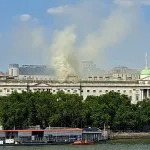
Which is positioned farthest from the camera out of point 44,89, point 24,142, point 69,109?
point 44,89

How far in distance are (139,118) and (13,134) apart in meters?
31.0

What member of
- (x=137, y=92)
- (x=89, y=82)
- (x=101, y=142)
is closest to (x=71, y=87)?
(x=89, y=82)

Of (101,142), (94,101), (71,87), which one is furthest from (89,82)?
(101,142)

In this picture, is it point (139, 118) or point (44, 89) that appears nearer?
point (139, 118)

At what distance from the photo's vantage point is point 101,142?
4390 inches

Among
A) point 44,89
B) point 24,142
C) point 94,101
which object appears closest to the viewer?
point 24,142

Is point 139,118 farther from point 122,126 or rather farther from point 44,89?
point 44,89

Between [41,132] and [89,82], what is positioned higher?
[89,82]

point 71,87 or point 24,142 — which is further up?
point 71,87

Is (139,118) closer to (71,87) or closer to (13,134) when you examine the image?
(13,134)

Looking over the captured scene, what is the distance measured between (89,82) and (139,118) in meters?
44.0

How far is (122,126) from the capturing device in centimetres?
13012

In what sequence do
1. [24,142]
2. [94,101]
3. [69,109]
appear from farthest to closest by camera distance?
[94,101] → [69,109] → [24,142]

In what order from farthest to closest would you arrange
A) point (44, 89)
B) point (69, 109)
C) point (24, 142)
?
point (44, 89) < point (69, 109) < point (24, 142)
